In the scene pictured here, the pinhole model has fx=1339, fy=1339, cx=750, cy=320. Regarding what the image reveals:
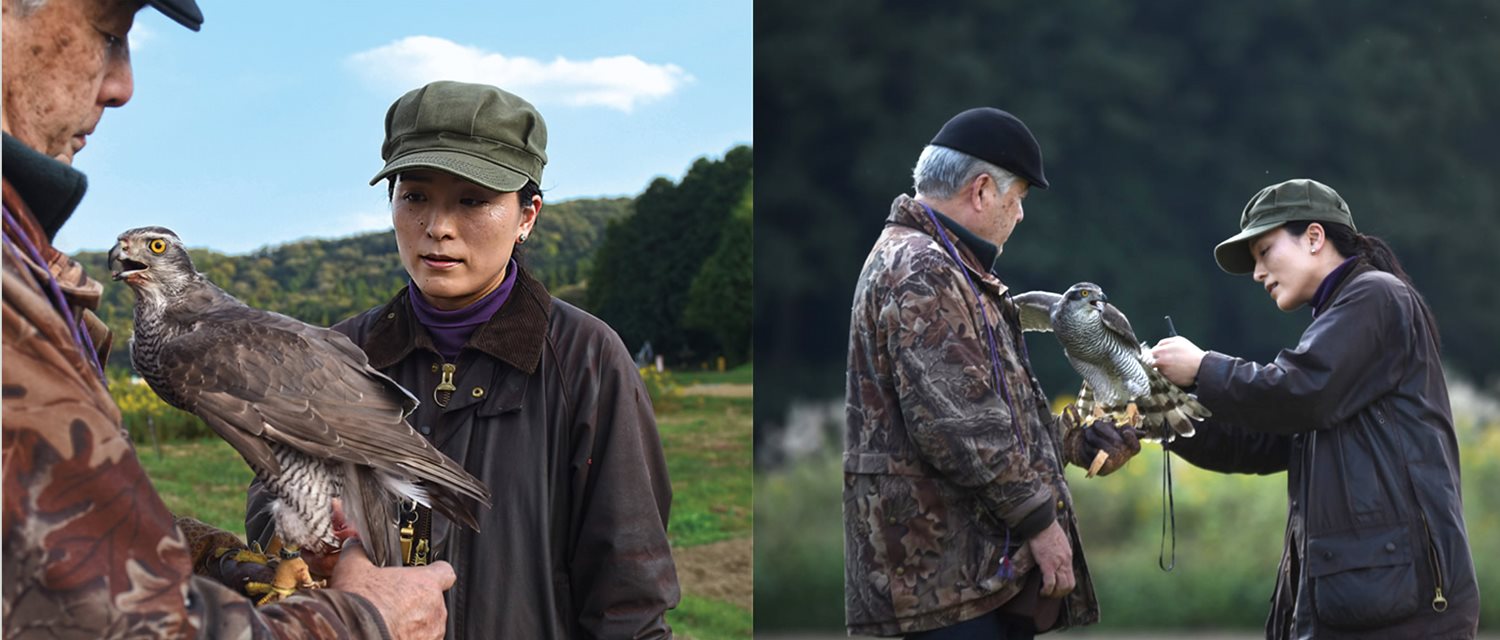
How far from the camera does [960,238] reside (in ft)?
11.6

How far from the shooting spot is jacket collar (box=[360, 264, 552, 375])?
7.57 feet

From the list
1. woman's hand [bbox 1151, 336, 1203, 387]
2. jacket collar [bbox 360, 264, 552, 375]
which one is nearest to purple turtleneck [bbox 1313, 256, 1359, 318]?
woman's hand [bbox 1151, 336, 1203, 387]

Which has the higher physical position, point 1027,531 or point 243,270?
point 243,270

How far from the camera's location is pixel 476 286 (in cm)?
236

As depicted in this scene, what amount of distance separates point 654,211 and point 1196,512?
11.9 ft

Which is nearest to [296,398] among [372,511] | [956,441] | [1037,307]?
[372,511]

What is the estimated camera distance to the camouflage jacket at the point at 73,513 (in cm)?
131

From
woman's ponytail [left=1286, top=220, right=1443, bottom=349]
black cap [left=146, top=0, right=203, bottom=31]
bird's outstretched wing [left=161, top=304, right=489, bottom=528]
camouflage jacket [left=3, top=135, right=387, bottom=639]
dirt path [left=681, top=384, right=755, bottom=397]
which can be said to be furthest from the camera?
dirt path [left=681, top=384, right=755, bottom=397]

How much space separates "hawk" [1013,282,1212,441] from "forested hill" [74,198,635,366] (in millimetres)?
3462

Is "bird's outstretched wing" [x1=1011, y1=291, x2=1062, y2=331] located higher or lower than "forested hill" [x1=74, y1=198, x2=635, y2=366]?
lower

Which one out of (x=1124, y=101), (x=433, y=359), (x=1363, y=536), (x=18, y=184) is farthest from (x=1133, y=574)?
(x=18, y=184)

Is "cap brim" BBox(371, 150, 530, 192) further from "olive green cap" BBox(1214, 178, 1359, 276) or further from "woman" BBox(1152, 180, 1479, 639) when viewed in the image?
"olive green cap" BBox(1214, 178, 1359, 276)

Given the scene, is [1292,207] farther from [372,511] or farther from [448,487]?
[372,511]

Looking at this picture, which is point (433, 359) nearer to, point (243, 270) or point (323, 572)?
point (323, 572)
